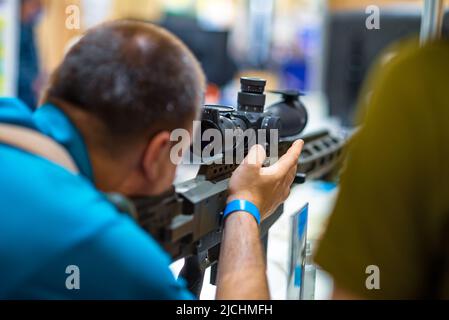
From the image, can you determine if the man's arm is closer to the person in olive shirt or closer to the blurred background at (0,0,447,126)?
the person in olive shirt

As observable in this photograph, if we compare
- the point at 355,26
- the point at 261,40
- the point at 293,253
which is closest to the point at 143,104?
the point at 293,253

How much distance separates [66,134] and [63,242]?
0.44ft

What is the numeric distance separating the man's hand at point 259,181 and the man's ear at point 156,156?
193mm

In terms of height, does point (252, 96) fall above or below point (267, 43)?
below

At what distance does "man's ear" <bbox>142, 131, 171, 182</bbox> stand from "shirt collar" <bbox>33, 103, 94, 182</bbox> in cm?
7

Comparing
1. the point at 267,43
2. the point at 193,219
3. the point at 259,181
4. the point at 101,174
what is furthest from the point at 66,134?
the point at 267,43

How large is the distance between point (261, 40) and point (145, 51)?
6.39 m

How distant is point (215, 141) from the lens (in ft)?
2.99

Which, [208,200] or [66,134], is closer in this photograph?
[66,134]

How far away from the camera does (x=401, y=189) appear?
519 millimetres

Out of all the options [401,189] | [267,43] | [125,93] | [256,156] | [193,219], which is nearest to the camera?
[401,189]

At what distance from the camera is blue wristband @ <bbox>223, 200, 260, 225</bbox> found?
33.5 inches

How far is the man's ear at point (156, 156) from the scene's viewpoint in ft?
2.23

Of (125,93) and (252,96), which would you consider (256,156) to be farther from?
(125,93)
